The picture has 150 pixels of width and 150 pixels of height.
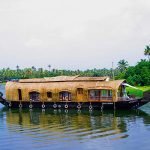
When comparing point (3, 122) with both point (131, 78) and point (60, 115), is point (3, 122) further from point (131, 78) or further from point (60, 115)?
point (131, 78)

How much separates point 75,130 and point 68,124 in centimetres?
316

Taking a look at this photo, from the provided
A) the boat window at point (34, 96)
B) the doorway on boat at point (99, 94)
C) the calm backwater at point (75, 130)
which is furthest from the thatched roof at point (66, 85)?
the calm backwater at point (75, 130)

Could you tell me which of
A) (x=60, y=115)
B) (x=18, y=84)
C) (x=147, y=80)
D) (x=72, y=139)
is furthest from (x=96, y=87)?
(x=147, y=80)

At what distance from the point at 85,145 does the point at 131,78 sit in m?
42.1

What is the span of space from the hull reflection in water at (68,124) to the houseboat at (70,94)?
124 cm

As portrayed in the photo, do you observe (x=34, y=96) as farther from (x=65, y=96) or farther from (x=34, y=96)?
(x=65, y=96)

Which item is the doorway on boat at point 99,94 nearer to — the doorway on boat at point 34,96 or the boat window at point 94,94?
the boat window at point 94,94

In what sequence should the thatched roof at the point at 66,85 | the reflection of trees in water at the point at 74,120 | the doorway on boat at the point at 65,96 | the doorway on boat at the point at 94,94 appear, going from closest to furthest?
the reflection of trees in water at the point at 74,120 < the thatched roof at the point at 66,85 < the doorway on boat at the point at 94,94 < the doorway on boat at the point at 65,96

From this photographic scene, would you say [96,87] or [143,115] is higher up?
[96,87]

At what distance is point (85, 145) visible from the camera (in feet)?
70.9

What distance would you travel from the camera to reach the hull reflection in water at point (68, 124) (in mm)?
24683

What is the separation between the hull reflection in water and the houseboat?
1240mm

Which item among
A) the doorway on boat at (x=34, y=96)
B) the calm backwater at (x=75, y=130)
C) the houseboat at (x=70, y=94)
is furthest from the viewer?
the doorway on boat at (x=34, y=96)

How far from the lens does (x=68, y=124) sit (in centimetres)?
2980
